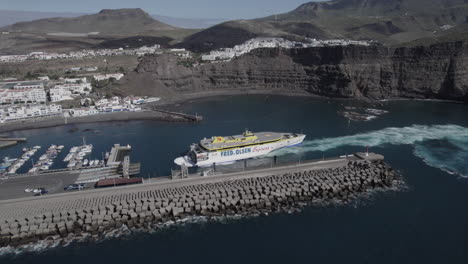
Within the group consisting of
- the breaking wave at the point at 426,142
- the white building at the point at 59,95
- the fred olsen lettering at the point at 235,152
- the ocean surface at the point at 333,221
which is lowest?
the ocean surface at the point at 333,221

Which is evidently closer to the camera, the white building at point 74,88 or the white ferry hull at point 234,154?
the white ferry hull at point 234,154

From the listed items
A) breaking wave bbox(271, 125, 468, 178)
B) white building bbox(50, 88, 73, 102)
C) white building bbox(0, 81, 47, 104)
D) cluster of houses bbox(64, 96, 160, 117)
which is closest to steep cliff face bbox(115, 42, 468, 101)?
cluster of houses bbox(64, 96, 160, 117)

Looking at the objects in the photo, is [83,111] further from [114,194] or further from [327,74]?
[327,74]

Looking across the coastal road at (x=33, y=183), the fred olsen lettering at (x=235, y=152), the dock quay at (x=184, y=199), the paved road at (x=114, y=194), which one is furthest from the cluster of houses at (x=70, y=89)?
the fred olsen lettering at (x=235, y=152)

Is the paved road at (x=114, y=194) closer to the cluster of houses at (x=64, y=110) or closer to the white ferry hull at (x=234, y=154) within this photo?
the white ferry hull at (x=234, y=154)

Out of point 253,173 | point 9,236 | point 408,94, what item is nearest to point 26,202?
point 9,236

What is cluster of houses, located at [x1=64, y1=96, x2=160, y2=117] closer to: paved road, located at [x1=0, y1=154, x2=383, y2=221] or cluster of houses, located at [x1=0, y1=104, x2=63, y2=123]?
cluster of houses, located at [x1=0, y1=104, x2=63, y2=123]

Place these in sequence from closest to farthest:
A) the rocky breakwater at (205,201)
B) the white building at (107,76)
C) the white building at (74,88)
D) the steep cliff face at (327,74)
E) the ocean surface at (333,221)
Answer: the ocean surface at (333,221) → the rocky breakwater at (205,201) → the steep cliff face at (327,74) → the white building at (74,88) → the white building at (107,76)
